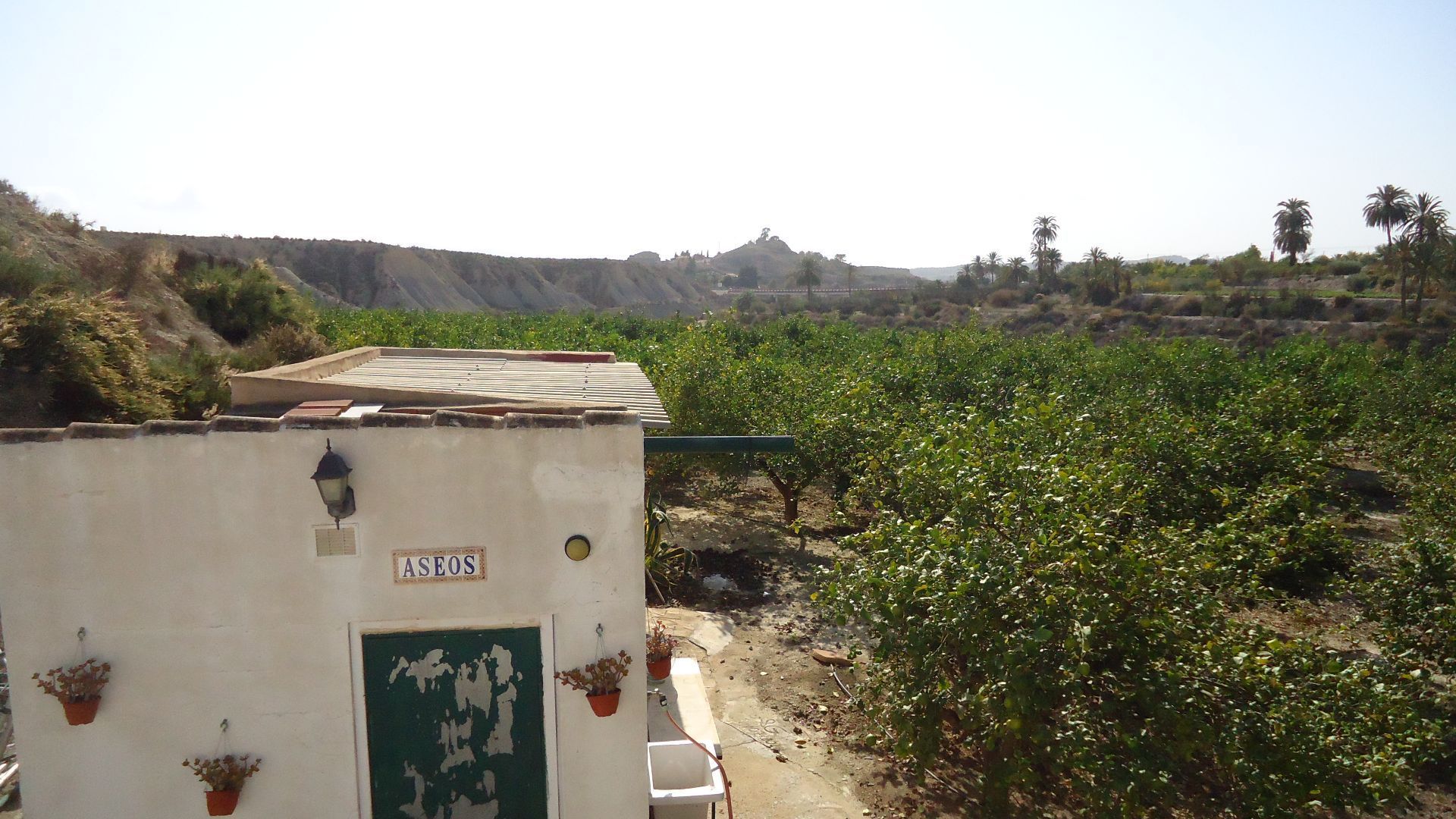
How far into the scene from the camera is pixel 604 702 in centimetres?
480

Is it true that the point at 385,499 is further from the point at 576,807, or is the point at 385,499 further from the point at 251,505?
the point at 576,807

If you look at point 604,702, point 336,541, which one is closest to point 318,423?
point 336,541

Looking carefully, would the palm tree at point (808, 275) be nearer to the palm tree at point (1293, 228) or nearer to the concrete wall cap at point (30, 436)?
the palm tree at point (1293, 228)

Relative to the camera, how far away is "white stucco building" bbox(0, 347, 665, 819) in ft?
14.6

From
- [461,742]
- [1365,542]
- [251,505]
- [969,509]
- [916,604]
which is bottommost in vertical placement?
[1365,542]

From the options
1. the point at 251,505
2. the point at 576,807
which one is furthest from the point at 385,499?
the point at 576,807

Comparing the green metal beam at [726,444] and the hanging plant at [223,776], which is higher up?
the green metal beam at [726,444]

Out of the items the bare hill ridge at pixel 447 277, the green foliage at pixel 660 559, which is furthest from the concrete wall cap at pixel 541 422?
the bare hill ridge at pixel 447 277

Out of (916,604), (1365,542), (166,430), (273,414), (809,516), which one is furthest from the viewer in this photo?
(809,516)

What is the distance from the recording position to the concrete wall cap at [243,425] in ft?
14.5

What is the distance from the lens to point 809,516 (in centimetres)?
1580

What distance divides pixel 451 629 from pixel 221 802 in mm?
1548

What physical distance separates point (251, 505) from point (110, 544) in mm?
779

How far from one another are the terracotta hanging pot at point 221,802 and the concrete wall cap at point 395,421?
89.3 inches
